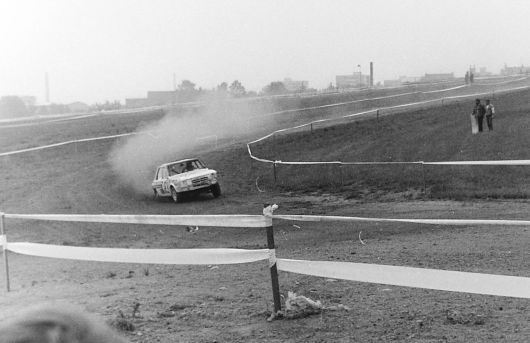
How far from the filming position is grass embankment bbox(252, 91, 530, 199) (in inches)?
730

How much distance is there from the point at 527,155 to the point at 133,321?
59.8ft

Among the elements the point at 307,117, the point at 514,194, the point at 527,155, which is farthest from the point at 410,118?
the point at 514,194

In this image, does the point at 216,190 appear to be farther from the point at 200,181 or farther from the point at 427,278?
the point at 427,278

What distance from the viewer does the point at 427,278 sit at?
17.4 feet

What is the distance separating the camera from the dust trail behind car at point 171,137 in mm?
30297

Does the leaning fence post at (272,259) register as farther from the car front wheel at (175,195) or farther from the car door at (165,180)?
the car door at (165,180)

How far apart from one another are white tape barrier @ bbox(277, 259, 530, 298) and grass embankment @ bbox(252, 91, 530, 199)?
1182cm

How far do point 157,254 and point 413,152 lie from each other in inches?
776

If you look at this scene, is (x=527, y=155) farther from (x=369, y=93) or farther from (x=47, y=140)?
(x=369, y=93)

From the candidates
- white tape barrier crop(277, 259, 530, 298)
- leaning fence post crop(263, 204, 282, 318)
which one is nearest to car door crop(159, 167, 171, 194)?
leaning fence post crop(263, 204, 282, 318)

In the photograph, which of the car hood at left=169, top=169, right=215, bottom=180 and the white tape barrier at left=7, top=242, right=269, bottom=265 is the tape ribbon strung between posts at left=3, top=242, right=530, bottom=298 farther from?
the car hood at left=169, top=169, right=215, bottom=180

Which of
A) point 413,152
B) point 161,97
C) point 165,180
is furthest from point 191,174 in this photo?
point 161,97

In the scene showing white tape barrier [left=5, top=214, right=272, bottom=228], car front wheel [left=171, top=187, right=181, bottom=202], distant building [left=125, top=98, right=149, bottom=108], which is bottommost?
car front wheel [left=171, top=187, right=181, bottom=202]

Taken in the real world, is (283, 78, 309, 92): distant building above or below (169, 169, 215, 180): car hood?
above
